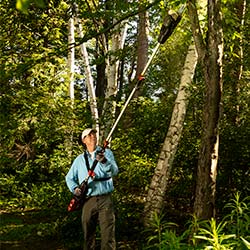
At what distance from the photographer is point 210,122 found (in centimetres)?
446

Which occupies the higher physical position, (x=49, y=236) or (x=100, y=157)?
(x=100, y=157)

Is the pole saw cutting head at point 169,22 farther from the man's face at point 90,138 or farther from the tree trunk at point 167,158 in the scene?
the tree trunk at point 167,158

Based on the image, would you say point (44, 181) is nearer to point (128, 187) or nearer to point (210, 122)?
point (128, 187)

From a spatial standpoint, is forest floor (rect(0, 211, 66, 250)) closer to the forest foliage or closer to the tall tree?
the forest foliage

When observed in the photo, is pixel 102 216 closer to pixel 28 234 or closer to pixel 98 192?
pixel 98 192

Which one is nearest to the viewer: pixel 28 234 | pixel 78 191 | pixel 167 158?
pixel 78 191

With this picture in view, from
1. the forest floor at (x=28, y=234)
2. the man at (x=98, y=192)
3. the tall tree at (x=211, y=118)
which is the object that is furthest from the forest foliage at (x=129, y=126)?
the tall tree at (x=211, y=118)

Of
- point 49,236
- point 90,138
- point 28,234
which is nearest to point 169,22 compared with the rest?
point 90,138

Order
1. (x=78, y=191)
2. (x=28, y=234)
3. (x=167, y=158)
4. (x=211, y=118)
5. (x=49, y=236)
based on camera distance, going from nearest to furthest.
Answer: (x=211, y=118), (x=78, y=191), (x=167, y=158), (x=49, y=236), (x=28, y=234)

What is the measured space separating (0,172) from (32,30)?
4080 mm

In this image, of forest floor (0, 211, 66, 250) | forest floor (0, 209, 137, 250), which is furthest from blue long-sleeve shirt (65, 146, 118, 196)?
forest floor (0, 211, 66, 250)

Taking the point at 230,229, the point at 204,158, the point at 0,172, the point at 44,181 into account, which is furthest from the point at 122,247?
the point at 0,172

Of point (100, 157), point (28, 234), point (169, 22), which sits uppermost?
point (169, 22)

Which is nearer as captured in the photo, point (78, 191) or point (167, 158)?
point (78, 191)
